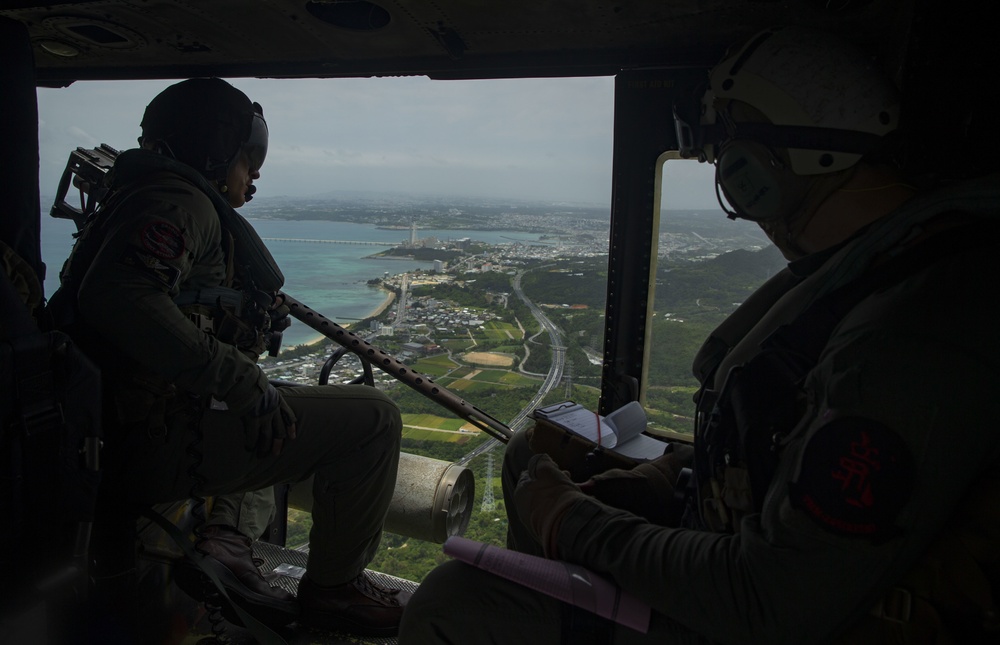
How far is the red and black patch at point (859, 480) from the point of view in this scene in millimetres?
850

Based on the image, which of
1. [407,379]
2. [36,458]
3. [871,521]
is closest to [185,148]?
[36,458]

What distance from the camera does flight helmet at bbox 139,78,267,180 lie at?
6.45 ft

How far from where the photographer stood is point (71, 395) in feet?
5.18

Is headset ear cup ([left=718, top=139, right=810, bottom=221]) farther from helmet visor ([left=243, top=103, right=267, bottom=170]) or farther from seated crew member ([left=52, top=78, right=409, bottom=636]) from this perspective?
helmet visor ([left=243, top=103, right=267, bottom=170])

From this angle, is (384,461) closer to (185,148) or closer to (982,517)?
(185,148)

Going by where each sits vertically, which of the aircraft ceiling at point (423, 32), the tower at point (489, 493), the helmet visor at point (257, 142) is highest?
the aircraft ceiling at point (423, 32)

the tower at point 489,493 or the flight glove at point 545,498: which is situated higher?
the flight glove at point 545,498

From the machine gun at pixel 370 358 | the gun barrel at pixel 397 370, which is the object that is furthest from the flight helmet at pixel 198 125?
the gun barrel at pixel 397 370

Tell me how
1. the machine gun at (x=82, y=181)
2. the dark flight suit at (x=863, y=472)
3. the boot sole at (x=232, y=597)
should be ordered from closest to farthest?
the dark flight suit at (x=863, y=472)
the boot sole at (x=232, y=597)
the machine gun at (x=82, y=181)

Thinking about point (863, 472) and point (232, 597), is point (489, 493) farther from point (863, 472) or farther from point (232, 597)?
point (863, 472)

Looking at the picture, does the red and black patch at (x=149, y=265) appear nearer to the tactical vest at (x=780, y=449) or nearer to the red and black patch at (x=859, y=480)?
the tactical vest at (x=780, y=449)

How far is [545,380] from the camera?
3008mm

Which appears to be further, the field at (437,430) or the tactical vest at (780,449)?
the field at (437,430)

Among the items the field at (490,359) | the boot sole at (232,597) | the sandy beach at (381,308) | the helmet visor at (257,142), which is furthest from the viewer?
the sandy beach at (381,308)
